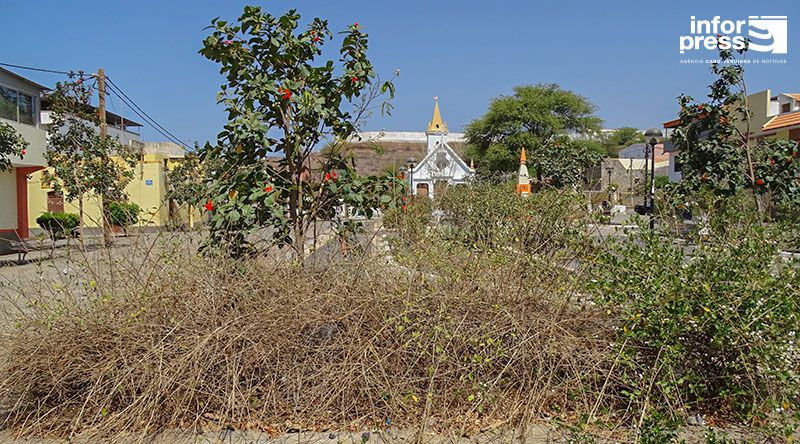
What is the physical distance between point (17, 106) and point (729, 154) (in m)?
19.1

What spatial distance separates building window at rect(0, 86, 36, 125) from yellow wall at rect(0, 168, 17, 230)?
170cm

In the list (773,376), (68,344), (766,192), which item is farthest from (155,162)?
(773,376)

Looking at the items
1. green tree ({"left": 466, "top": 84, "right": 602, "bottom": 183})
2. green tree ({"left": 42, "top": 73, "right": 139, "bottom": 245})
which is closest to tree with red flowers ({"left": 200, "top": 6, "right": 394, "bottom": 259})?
green tree ({"left": 42, "top": 73, "right": 139, "bottom": 245})

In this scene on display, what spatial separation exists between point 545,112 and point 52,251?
52589 millimetres

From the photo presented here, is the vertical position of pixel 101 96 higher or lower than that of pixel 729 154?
higher

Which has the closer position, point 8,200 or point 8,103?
point 8,103

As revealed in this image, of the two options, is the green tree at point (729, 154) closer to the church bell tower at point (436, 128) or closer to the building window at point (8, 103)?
the building window at point (8, 103)

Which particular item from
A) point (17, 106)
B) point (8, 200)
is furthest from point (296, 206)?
point (17, 106)

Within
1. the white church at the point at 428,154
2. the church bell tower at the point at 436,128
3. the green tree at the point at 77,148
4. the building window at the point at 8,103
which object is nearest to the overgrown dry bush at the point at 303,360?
the green tree at the point at 77,148

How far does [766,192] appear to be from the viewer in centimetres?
1056

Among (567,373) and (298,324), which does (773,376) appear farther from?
(298,324)

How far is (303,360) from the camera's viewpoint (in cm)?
348

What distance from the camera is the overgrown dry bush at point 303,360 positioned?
10.8ft

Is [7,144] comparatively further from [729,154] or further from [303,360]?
[729,154]
